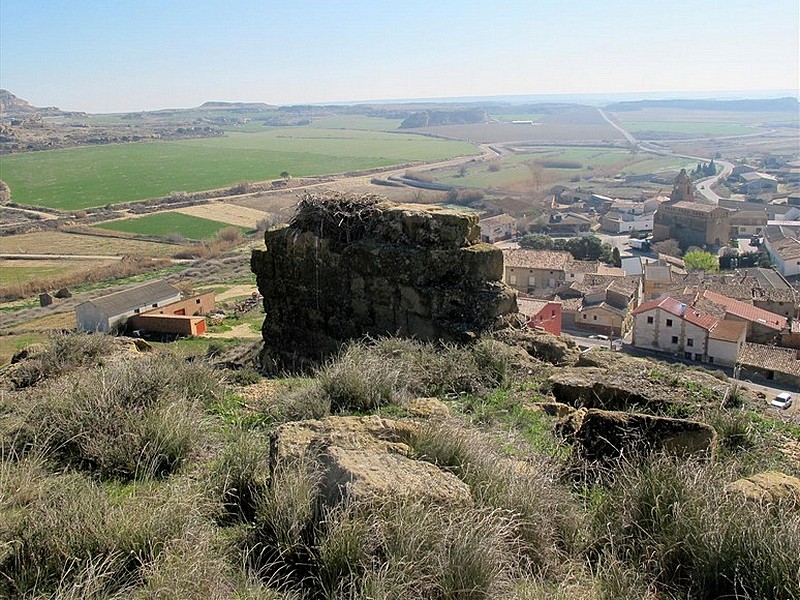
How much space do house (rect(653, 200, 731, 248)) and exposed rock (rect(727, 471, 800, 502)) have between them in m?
63.0

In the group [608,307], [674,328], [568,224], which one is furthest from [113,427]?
[568,224]

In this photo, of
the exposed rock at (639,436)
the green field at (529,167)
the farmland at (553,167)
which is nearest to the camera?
the exposed rock at (639,436)

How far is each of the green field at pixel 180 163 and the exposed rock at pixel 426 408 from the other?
3411 inches

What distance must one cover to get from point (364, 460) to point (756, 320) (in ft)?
116

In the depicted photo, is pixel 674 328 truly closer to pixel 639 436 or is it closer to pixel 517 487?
pixel 639 436

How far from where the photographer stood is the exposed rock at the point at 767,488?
424 cm

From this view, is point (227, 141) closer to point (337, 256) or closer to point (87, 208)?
point (87, 208)

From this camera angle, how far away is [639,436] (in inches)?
207

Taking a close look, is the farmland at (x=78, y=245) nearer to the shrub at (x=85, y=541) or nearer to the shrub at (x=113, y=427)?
the shrub at (x=113, y=427)

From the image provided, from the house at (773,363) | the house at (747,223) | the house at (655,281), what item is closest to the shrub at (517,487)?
the house at (773,363)

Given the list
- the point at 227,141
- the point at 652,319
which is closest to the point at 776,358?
the point at 652,319

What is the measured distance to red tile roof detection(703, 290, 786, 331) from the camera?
34109 millimetres

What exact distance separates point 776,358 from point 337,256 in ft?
81.5

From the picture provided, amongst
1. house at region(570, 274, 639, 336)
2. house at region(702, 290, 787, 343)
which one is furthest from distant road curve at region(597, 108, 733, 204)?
house at region(702, 290, 787, 343)
